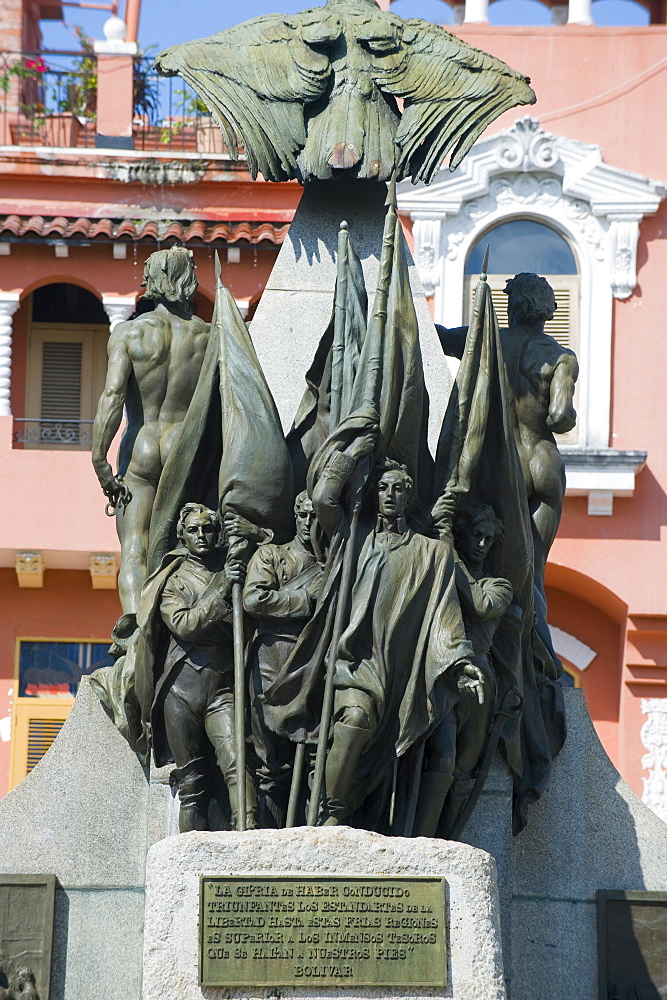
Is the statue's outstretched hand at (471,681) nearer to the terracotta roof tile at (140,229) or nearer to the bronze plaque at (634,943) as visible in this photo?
the bronze plaque at (634,943)

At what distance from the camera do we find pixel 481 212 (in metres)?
21.9

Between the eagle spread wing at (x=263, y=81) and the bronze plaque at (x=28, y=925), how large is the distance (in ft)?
11.1

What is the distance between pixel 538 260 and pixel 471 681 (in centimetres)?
1336

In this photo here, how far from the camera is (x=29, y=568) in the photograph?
22.2 m

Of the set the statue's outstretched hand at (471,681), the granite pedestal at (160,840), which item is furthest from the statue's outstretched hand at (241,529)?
the granite pedestal at (160,840)

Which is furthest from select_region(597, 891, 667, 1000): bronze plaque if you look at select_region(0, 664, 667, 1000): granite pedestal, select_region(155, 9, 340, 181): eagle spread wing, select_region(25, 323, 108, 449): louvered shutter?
select_region(25, 323, 108, 449): louvered shutter

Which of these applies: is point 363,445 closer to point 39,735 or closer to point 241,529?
point 241,529

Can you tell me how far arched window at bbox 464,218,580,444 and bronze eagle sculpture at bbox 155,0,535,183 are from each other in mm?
11208

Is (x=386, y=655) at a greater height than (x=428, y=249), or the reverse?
(x=428, y=249)

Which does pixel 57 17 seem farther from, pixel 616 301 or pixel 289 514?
pixel 289 514

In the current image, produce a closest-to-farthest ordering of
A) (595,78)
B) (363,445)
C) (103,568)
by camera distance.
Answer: (363,445), (103,568), (595,78)

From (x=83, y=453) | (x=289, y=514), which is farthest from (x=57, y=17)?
(x=289, y=514)

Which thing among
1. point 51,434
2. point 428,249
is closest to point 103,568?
point 51,434

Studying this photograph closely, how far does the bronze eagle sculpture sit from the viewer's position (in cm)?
1041
